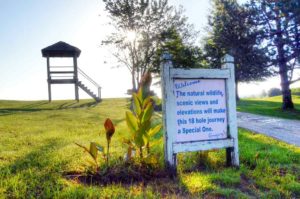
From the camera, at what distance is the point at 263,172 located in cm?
406

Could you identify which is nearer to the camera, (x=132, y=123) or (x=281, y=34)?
(x=132, y=123)

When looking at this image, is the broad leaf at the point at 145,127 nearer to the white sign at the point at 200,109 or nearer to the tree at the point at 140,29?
the white sign at the point at 200,109

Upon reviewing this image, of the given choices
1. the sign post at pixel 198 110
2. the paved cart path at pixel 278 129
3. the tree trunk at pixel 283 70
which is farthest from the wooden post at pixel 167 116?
the tree trunk at pixel 283 70

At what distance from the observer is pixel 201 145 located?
4172 mm

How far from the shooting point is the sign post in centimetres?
402

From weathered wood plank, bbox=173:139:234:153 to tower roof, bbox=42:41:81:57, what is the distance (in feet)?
68.4

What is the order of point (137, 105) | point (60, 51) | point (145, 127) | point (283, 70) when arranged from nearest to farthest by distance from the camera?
point (145, 127), point (137, 105), point (283, 70), point (60, 51)

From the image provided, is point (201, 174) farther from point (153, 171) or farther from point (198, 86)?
point (198, 86)

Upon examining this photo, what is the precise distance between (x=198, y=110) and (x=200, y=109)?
1.5 inches

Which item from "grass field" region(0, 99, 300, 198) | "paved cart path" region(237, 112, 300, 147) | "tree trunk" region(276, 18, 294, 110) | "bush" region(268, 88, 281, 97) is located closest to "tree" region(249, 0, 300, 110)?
"tree trunk" region(276, 18, 294, 110)

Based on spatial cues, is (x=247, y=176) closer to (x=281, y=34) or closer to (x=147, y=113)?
(x=147, y=113)

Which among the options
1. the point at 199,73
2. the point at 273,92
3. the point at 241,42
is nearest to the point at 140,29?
the point at 241,42

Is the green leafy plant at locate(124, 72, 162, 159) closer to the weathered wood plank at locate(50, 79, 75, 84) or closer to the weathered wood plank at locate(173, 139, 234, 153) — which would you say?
the weathered wood plank at locate(173, 139, 234, 153)

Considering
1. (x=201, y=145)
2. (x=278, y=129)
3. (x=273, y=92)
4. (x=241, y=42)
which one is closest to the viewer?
(x=201, y=145)
